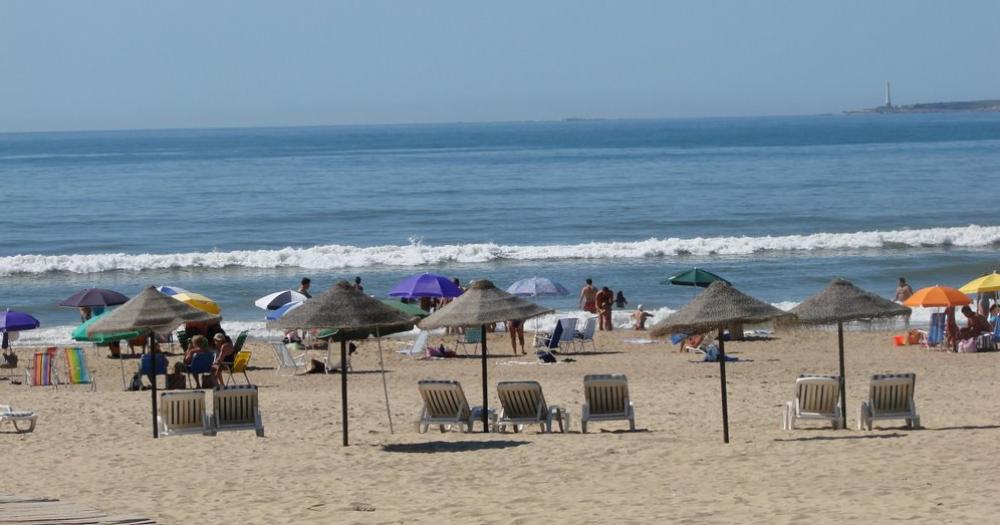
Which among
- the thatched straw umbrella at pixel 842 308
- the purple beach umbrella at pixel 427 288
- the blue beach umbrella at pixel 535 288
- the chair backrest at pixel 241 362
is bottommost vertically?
the chair backrest at pixel 241 362

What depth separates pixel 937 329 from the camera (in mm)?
20953

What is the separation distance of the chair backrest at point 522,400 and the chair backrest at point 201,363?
5719 mm

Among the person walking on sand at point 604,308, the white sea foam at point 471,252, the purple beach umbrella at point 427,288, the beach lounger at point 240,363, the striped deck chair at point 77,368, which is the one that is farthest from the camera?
the white sea foam at point 471,252

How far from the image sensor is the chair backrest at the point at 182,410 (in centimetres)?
1328

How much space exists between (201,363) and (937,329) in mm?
11352

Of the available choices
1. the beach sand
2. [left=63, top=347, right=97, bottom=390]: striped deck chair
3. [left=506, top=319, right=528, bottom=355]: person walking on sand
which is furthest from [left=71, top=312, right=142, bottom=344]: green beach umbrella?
[left=506, top=319, right=528, bottom=355]: person walking on sand

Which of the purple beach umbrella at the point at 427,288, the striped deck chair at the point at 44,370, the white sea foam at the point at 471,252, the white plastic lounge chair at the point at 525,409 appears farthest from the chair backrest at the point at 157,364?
the white sea foam at the point at 471,252

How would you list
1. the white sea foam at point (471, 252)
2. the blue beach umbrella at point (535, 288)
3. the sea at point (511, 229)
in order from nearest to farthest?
the blue beach umbrella at point (535, 288), the sea at point (511, 229), the white sea foam at point (471, 252)

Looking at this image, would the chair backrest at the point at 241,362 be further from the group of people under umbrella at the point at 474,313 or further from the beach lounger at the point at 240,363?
the group of people under umbrella at the point at 474,313

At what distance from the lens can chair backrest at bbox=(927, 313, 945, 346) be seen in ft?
68.6

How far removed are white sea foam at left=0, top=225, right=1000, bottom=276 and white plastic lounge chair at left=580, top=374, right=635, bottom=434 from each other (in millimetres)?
25338

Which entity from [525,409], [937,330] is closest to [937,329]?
[937,330]

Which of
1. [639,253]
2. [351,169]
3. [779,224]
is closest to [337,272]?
[639,253]

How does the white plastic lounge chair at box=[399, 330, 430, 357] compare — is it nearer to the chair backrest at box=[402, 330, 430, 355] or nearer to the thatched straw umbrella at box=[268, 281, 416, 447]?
the chair backrest at box=[402, 330, 430, 355]
